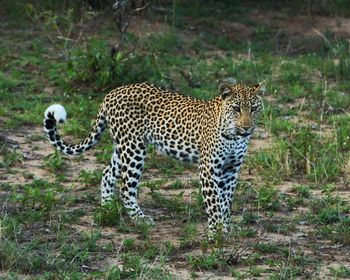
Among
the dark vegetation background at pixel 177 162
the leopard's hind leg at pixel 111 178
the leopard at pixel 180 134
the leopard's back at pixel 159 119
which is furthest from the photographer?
the leopard's hind leg at pixel 111 178

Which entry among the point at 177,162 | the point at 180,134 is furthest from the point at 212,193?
the point at 177,162

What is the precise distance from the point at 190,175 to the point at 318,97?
355cm

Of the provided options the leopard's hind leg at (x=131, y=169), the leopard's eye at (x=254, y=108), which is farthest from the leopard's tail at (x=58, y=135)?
the leopard's eye at (x=254, y=108)

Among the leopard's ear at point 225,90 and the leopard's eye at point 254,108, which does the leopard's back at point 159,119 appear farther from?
the leopard's eye at point 254,108

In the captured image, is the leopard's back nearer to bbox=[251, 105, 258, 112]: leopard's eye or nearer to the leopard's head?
the leopard's head

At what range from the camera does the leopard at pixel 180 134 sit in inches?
344

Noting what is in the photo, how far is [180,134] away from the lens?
9227mm

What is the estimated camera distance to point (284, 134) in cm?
1213

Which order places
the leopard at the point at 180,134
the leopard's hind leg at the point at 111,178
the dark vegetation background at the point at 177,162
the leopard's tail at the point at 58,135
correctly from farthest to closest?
the leopard's hind leg at the point at 111,178, the leopard's tail at the point at 58,135, the leopard at the point at 180,134, the dark vegetation background at the point at 177,162

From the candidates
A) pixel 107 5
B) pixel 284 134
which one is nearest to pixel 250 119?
pixel 284 134

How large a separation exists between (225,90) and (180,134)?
2.36 feet

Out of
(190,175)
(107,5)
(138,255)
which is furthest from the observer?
(107,5)

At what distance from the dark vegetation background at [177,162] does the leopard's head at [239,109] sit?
91 centimetres

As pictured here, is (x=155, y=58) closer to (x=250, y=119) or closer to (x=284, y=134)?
(x=284, y=134)
